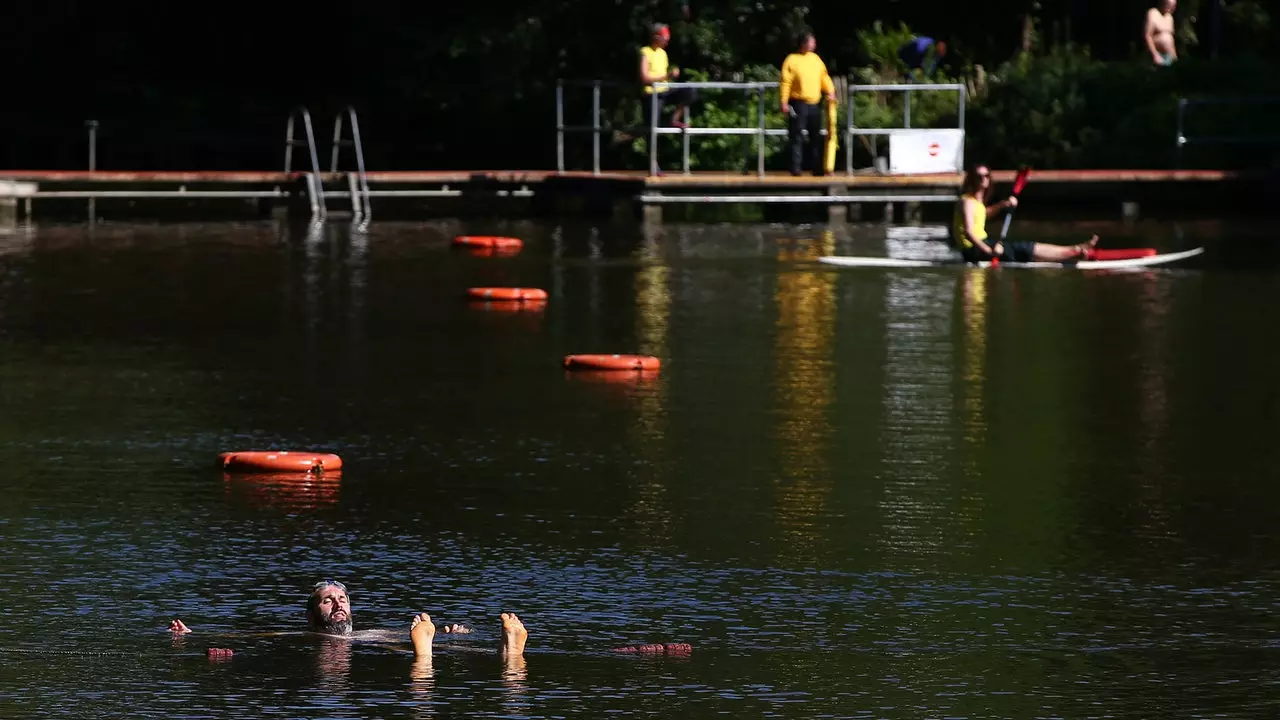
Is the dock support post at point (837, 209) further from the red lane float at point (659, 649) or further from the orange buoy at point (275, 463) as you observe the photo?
the red lane float at point (659, 649)

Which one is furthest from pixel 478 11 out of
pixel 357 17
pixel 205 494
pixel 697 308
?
pixel 205 494

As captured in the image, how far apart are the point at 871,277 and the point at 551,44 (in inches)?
631

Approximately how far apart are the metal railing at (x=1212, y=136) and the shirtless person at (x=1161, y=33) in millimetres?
739

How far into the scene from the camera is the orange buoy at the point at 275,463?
1364 cm

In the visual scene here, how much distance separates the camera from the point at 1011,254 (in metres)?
25.9

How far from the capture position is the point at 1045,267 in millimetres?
26141

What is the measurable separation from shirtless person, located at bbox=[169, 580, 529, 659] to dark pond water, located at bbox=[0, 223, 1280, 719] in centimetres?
9

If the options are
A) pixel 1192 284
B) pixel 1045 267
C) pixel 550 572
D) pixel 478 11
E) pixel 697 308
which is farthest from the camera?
pixel 478 11

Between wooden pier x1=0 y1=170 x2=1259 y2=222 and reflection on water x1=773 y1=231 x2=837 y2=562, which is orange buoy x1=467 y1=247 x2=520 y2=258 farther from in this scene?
wooden pier x1=0 y1=170 x2=1259 y2=222

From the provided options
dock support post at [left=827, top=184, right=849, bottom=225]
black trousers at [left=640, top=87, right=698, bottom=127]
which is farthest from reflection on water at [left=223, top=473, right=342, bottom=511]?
dock support post at [left=827, top=184, right=849, bottom=225]

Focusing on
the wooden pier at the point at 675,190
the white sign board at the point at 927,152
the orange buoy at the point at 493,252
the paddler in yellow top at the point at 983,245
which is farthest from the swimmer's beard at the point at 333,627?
the white sign board at the point at 927,152

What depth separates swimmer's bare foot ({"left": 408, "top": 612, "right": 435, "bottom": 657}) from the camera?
9.58m

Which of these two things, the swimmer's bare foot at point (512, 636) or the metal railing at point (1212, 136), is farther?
the metal railing at point (1212, 136)

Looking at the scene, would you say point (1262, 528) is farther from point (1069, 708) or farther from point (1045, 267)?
point (1045, 267)
